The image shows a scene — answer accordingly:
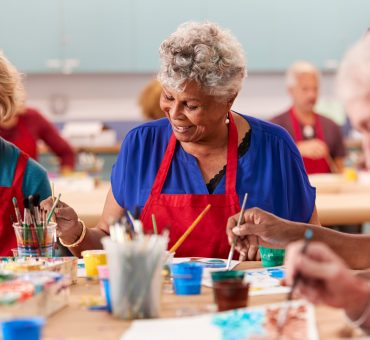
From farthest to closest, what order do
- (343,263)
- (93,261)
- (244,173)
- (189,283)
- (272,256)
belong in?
(244,173), (272,256), (93,261), (189,283), (343,263)

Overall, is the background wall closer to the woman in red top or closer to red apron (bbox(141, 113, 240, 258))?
the woman in red top

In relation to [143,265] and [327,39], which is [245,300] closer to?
[143,265]

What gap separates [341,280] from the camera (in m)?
1.62

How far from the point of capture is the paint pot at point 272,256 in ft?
8.45

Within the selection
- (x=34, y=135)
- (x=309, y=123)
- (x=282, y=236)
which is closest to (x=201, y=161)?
(x=282, y=236)

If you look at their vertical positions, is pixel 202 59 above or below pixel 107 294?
above

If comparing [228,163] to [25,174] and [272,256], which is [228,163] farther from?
[25,174]

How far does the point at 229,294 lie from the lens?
1.96 m

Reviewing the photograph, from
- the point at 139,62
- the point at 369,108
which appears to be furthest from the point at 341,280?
the point at 139,62

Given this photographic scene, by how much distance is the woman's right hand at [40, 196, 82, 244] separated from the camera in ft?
9.04

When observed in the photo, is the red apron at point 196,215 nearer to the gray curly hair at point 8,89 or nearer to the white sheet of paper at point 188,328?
the gray curly hair at point 8,89

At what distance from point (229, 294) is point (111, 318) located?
0.28m

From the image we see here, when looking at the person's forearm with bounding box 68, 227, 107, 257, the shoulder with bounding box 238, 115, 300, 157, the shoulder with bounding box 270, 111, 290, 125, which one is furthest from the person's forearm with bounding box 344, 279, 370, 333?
the shoulder with bounding box 270, 111, 290, 125

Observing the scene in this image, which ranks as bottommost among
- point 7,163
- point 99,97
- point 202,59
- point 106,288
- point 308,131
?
point 308,131
